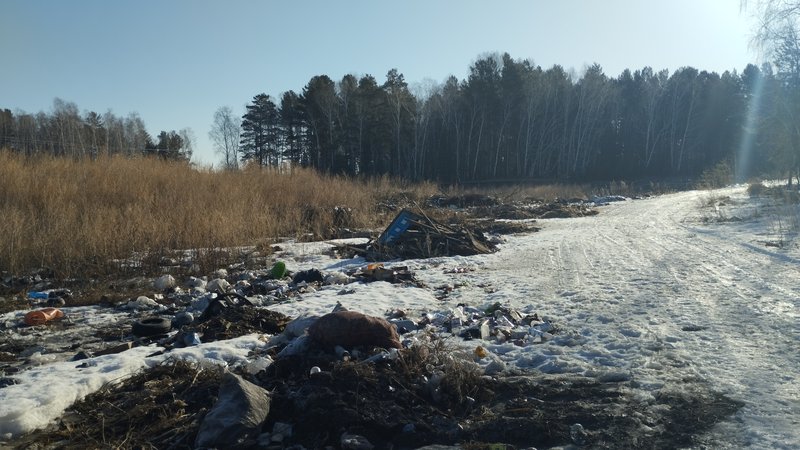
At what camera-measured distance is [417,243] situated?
40.1ft

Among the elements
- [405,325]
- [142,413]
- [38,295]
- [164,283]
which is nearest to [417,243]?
[164,283]

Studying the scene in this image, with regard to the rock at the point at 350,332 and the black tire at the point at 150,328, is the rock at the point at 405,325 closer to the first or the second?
the rock at the point at 350,332

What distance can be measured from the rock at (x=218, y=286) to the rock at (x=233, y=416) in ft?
16.2

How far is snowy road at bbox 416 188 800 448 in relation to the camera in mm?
4082

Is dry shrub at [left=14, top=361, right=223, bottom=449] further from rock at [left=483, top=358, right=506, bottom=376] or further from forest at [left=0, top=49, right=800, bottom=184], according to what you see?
forest at [left=0, top=49, right=800, bottom=184]

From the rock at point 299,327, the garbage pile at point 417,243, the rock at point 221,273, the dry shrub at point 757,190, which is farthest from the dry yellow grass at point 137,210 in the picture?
the dry shrub at point 757,190

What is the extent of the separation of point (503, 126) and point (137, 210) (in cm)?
4777

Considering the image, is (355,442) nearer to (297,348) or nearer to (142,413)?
→ (297,348)

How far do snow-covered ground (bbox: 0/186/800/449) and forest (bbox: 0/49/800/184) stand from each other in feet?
113

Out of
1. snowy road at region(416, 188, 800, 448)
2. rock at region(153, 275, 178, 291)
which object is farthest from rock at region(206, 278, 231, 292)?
snowy road at region(416, 188, 800, 448)

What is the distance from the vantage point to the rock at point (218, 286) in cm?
853

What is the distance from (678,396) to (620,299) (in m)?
3.16

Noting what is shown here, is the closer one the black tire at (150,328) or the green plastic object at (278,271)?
the black tire at (150,328)

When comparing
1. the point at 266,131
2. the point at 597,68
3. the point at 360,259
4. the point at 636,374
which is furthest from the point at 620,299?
the point at 597,68
